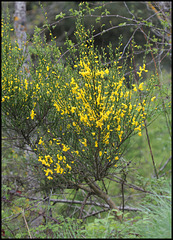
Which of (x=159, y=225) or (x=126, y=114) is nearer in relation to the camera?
(x=159, y=225)

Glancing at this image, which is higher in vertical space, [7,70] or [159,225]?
[7,70]

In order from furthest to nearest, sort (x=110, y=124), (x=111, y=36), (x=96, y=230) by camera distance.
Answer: (x=111, y=36) < (x=110, y=124) < (x=96, y=230)

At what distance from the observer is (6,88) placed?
2611mm

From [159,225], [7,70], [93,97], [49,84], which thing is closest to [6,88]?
[7,70]

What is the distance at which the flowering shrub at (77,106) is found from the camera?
2.11m

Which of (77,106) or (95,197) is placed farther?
(95,197)

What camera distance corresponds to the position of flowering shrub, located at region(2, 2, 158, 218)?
2.11 m

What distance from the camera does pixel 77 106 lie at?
86.4 inches

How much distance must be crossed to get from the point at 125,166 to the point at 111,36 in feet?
4.90

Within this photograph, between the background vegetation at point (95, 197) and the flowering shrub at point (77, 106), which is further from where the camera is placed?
the flowering shrub at point (77, 106)

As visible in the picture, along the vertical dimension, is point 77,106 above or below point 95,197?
above

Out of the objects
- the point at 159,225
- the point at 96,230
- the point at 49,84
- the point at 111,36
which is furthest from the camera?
the point at 111,36

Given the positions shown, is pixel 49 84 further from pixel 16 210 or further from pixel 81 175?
pixel 16 210

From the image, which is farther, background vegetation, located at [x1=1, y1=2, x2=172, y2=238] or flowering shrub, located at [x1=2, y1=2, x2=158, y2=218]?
flowering shrub, located at [x1=2, y1=2, x2=158, y2=218]
